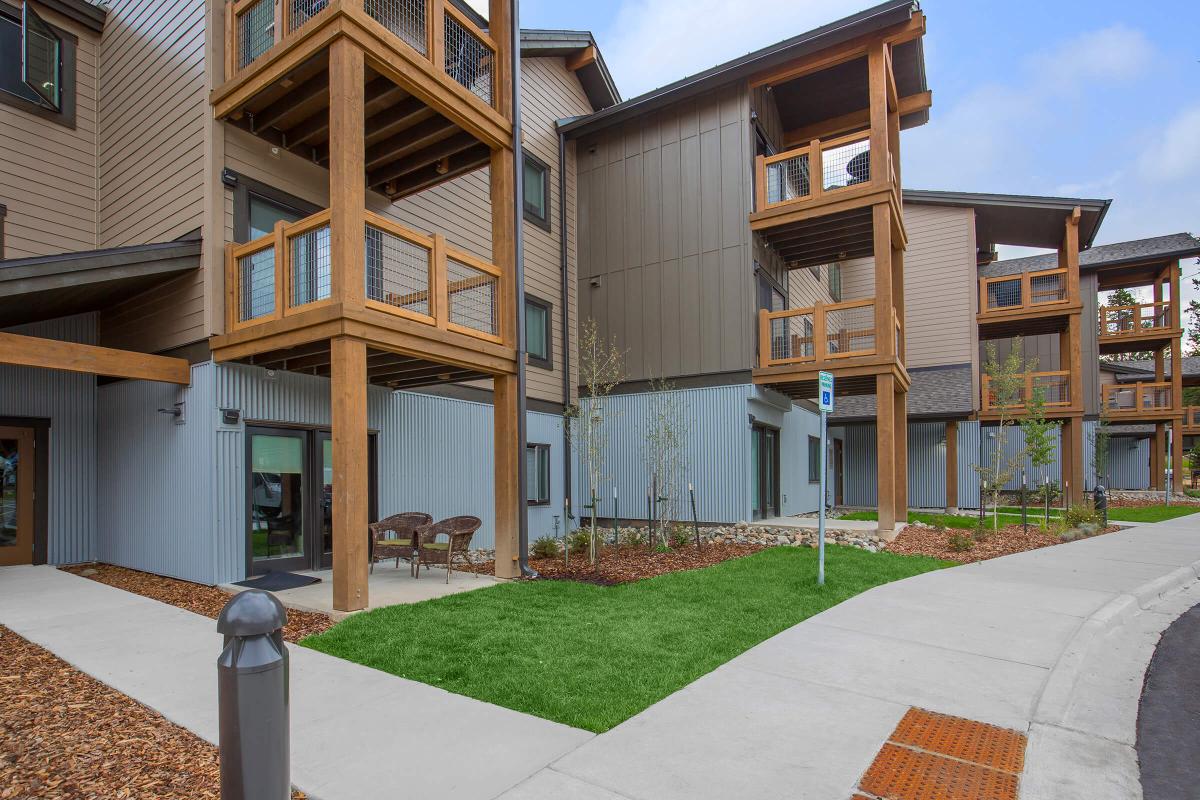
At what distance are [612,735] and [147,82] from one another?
10805mm

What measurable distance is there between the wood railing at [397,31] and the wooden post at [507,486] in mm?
4298

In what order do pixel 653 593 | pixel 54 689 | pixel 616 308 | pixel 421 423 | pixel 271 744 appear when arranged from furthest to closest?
pixel 616 308
pixel 421 423
pixel 653 593
pixel 54 689
pixel 271 744

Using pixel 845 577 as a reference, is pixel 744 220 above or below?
above

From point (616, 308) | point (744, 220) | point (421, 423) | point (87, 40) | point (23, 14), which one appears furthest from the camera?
point (616, 308)

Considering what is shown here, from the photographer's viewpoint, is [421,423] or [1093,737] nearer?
[1093,737]

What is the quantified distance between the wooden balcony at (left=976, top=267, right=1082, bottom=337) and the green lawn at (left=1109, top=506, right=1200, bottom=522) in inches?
237

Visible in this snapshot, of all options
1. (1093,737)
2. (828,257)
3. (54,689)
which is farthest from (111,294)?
(828,257)

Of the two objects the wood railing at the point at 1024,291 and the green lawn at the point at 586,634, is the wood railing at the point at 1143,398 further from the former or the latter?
the green lawn at the point at 586,634

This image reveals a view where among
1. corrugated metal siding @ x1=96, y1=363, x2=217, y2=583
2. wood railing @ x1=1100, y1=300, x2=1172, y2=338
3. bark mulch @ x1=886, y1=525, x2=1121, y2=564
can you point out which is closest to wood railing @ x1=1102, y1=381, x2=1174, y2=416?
wood railing @ x1=1100, y1=300, x2=1172, y2=338

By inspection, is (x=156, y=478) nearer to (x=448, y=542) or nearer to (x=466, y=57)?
(x=448, y=542)

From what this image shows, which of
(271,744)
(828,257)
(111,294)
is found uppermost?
(828,257)

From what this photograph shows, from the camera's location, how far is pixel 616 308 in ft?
51.0

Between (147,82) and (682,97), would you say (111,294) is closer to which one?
(147,82)

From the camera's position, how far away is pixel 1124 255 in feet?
79.2
